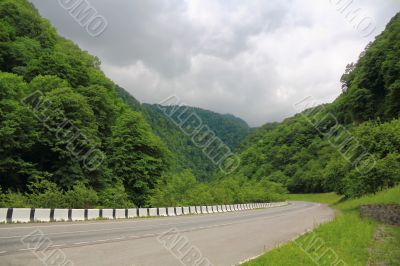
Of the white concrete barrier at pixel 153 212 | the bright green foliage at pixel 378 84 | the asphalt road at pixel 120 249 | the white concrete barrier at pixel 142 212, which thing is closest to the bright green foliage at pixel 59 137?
the white concrete barrier at pixel 142 212

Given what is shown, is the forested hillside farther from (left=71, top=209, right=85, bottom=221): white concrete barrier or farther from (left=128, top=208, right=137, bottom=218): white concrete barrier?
(left=71, top=209, right=85, bottom=221): white concrete barrier

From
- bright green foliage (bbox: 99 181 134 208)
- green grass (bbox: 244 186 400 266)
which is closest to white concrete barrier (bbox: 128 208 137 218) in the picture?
bright green foliage (bbox: 99 181 134 208)

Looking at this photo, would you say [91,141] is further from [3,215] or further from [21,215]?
[3,215]

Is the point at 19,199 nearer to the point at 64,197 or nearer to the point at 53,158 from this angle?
the point at 64,197

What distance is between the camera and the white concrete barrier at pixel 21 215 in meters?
17.7

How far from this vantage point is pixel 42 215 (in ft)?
64.1

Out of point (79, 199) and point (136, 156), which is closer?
point (79, 199)

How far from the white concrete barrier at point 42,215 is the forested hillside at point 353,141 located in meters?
29.6

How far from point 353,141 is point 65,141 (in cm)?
2938

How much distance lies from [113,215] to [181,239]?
41.0ft

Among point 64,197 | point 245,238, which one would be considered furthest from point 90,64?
point 245,238

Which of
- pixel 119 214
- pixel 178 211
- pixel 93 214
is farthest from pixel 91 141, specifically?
pixel 93 214

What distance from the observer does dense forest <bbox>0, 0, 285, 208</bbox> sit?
3525cm

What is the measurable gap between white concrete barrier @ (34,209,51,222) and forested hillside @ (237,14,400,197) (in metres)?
29.6
